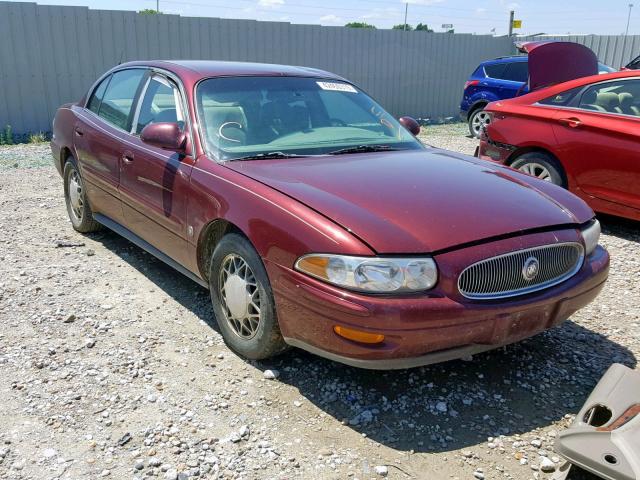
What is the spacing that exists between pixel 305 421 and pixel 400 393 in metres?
0.55

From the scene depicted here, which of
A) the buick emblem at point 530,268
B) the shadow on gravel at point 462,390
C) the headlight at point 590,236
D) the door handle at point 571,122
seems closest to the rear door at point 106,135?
the shadow on gravel at point 462,390

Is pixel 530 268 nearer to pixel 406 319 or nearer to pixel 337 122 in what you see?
pixel 406 319

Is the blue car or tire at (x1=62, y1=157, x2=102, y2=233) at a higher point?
the blue car

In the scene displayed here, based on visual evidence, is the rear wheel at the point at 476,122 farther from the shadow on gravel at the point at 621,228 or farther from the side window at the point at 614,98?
the side window at the point at 614,98

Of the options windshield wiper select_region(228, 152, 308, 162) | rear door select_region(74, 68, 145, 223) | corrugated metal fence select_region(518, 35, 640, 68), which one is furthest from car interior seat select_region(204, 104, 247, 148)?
corrugated metal fence select_region(518, 35, 640, 68)

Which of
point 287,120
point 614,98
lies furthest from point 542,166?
point 287,120

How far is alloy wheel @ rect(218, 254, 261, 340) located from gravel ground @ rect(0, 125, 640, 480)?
225 mm

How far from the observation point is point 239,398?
126 inches

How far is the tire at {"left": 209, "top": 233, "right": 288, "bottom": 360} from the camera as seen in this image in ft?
10.5

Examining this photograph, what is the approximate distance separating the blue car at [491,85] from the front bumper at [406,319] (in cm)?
950

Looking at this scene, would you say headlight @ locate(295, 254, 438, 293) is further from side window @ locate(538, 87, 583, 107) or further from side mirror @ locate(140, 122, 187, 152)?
side window @ locate(538, 87, 583, 107)

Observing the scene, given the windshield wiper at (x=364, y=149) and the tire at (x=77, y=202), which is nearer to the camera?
the windshield wiper at (x=364, y=149)

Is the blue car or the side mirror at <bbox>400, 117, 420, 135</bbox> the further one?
the blue car

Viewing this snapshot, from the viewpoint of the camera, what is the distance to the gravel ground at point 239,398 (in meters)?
2.72
